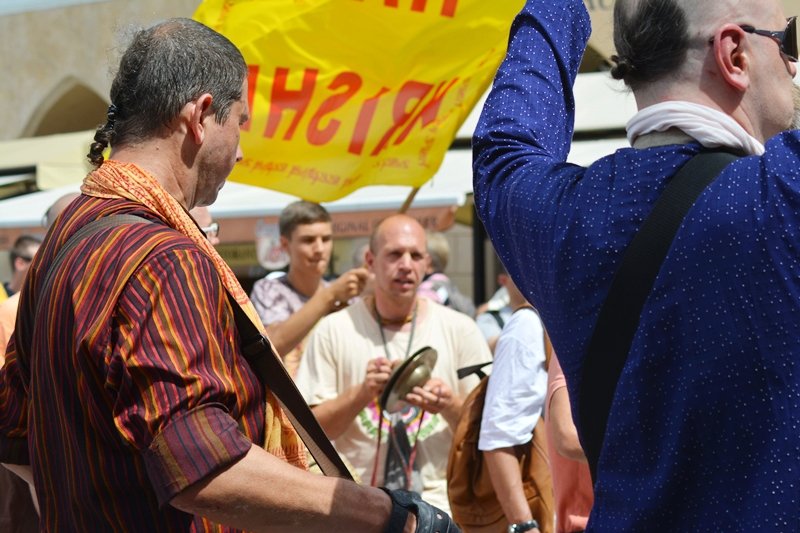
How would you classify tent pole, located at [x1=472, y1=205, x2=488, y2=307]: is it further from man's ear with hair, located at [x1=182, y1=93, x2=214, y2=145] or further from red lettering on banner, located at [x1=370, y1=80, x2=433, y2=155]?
man's ear with hair, located at [x1=182, y1=93, x2=214, y2=145]

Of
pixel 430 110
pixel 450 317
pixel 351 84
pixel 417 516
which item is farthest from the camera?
pixel 351 84

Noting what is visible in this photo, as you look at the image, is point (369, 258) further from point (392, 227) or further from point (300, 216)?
point (300, 216)

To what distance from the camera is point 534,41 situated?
1.98 metres

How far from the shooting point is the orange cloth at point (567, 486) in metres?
3.29

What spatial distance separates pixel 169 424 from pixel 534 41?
0.87m

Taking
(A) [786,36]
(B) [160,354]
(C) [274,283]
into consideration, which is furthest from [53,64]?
(A) [786,36]

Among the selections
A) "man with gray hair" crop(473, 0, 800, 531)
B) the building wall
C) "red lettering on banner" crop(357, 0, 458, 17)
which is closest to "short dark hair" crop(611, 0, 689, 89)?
"man with gray hair" crop(473, 0, 800, 531)

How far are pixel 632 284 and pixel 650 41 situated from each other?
15.2 inches

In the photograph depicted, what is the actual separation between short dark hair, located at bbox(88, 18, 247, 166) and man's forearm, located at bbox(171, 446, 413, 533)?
679mm

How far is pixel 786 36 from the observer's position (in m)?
1.71

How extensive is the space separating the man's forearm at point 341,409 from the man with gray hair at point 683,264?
114 inches

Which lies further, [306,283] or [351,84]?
[306,283]

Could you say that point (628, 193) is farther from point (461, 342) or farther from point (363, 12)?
→ point (363, 12)

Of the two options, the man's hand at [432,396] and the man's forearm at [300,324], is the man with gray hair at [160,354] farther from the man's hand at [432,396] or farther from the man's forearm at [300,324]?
the man's forearm at [300,324]
